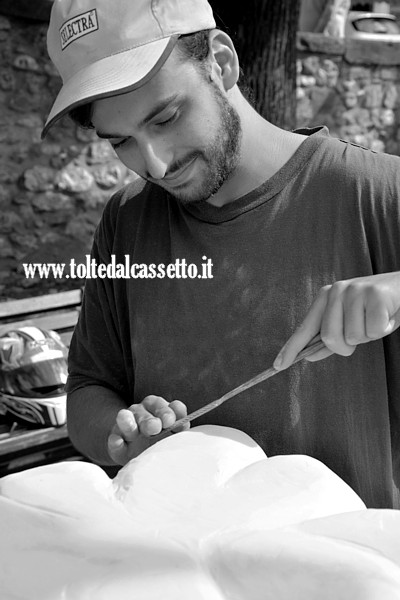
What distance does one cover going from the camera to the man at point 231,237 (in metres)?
1.45

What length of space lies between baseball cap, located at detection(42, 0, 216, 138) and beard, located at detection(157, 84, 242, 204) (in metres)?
0.15

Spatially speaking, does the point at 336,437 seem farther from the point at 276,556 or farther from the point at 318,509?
the point at 276,556

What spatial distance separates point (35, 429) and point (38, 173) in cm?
275

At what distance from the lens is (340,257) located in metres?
1.50

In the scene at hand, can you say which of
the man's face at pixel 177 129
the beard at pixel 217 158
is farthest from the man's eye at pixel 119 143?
the beard at pixel 217 158

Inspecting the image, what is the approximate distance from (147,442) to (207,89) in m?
0.68

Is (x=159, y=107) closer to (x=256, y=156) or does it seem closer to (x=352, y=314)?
(x=256, y=156)

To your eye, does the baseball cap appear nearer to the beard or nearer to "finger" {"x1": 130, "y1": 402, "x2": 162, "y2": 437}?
the beard

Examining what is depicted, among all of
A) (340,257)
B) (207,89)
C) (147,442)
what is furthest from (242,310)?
(207,89)

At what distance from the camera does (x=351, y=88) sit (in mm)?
7836

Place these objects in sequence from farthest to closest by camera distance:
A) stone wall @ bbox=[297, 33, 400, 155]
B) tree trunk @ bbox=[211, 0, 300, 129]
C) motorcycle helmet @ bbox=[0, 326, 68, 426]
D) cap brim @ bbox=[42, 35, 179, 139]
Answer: stone wall @ bbox=[297, 33, 400, 155] → tree trunk @ bbox=[211, 0, 300, 129] → motorcycle helmet @ bbox=[0, 326, 68, 426] → cap brim @ bbox=[42, 35, 179, 139]

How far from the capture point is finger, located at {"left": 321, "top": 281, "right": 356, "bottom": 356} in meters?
1.26

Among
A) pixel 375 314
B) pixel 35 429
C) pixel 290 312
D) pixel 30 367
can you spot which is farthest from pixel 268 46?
pixel 375 314

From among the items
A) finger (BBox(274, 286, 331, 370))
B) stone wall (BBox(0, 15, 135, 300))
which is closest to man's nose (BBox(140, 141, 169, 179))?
finger (BBox(274, 286, 331, 370))
